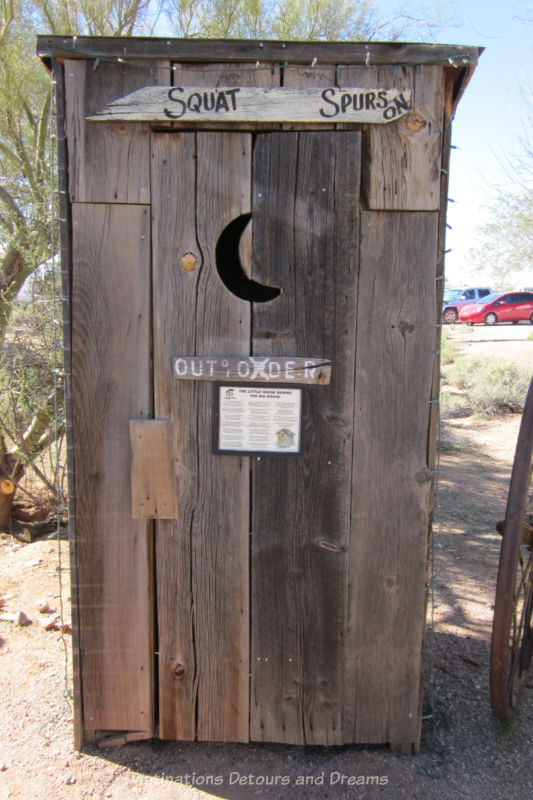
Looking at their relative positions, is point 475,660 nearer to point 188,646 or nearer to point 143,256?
point 188,646

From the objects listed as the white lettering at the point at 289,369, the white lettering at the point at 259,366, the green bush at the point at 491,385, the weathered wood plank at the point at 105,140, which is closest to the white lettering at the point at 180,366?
the white lettering at the point at 259,366

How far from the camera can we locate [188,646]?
8.53 feet

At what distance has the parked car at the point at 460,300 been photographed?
2784 centimetres

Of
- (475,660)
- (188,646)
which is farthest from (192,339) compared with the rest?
(475,660)

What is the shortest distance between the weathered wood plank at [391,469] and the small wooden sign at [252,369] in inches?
6.9

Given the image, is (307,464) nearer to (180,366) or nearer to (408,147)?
(180,366)

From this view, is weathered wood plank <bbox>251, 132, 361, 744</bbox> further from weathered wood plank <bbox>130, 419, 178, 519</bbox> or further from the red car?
the red car

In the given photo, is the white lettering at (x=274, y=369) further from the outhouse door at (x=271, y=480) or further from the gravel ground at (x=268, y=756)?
the gravel ground at (x=268, y=756)

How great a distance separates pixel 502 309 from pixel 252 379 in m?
26.5

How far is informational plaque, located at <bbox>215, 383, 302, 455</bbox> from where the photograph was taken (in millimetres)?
2420

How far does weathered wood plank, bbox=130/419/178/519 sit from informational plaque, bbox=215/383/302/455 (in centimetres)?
20

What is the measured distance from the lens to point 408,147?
2.31 m

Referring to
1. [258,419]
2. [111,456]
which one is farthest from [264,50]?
[111,456]

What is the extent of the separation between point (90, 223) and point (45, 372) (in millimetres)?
3296
